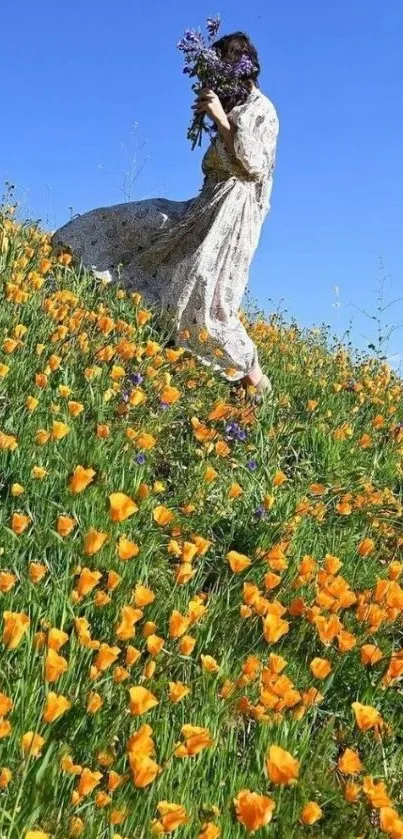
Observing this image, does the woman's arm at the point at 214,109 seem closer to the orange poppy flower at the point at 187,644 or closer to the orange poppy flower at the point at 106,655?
the orange poppy flower at the point at 187,644

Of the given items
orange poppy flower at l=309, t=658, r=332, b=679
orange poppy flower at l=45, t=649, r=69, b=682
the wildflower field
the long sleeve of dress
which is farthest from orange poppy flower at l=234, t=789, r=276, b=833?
the long sleeve of dress

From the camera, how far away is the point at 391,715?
2498mm

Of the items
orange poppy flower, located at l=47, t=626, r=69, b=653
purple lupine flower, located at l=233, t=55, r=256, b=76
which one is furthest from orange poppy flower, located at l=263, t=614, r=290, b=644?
purple lupine flower, located at l=233, t=55, r=256, b=76

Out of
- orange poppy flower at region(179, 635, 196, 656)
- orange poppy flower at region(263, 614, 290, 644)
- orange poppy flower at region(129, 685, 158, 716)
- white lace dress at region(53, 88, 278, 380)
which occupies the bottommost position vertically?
orange poppy flower at region(129, 685, 158, 716)

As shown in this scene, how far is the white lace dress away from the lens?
5254mm

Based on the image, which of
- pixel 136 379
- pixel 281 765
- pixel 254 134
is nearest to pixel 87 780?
pixel 281 765

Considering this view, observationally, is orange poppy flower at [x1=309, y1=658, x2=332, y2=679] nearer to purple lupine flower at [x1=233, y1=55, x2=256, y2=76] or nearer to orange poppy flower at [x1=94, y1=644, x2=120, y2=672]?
orange poppy flower at [x1=94, y1=644, x2=120, y2=672]

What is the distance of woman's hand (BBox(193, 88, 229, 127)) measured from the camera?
5094 mm

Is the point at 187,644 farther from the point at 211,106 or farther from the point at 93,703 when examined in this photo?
the point at 211,106

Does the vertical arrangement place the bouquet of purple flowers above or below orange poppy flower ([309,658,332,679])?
above

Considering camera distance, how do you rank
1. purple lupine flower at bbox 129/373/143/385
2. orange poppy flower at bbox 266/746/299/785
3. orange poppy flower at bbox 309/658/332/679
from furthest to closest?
purple lupine flower at bbox 129/373/143/385 → orange poppy flower at bbox 309/658/332/679 → orange poppy flower at bbox 266/746/299/785

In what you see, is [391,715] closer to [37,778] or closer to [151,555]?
[151,555]

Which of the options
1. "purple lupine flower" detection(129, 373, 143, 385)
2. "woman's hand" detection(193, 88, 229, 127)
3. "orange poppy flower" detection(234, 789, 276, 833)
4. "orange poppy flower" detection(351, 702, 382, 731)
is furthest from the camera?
"woman's hand" detection(193, 88, 229, 127)

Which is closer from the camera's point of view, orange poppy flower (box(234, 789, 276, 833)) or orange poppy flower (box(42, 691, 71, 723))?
orange poppy flower (box(234, 789, 276, 833))
